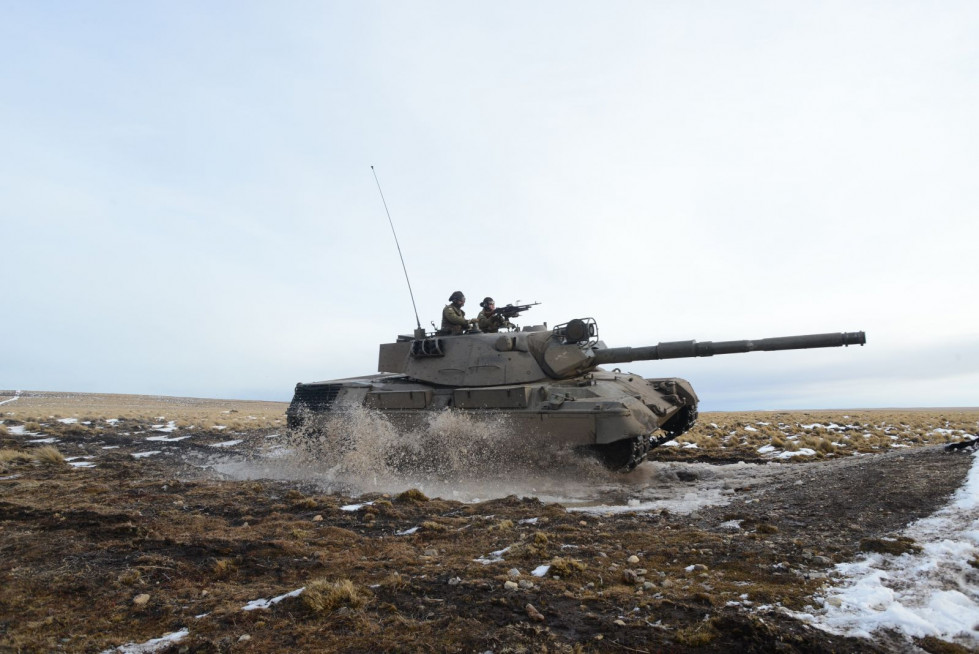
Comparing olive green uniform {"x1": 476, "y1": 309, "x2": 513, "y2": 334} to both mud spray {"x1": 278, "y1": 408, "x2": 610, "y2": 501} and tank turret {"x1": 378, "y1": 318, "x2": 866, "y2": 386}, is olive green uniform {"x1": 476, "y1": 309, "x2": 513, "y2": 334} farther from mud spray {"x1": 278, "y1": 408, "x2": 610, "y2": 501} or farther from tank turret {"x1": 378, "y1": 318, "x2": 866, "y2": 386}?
mud spray {"x1": 278, "y1": 408, "x2": 610, "y2": 501}

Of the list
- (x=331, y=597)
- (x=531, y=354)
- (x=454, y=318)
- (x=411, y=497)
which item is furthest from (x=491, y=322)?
(x=331, y=597)

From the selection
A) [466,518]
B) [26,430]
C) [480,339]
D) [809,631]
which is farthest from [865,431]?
[26,430]

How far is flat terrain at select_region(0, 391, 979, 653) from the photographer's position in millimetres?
3734

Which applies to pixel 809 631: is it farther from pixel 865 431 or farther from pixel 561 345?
pixel 865 431

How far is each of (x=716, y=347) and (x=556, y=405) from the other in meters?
3.37

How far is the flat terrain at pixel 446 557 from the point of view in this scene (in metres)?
3.73

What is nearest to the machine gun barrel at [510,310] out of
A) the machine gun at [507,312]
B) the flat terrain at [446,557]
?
the machine gun at [507,312]

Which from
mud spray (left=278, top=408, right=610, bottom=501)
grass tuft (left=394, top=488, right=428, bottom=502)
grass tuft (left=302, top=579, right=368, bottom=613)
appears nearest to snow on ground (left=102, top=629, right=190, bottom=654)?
grass tuft (left=302, top=579, right=368, bottom=613)

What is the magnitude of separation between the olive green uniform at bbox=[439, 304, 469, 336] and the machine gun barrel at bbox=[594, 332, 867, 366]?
298 centimetres

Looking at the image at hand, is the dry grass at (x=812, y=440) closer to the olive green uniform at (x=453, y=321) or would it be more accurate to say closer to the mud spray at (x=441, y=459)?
the mud spray at (x=441, y=459)

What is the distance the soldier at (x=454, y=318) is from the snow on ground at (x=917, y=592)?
929 cm

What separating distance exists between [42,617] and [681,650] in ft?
14.0

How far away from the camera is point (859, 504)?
6.94m

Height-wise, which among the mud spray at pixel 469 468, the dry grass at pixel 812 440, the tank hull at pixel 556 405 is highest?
the tank hull at pixel 556 405
